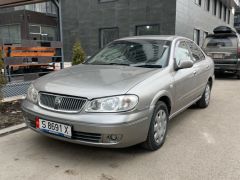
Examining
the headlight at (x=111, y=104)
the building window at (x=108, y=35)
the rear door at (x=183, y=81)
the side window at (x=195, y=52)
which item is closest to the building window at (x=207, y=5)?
the building window at (x=108, y=35)

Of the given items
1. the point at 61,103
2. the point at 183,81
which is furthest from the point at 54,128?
the point at 183,81

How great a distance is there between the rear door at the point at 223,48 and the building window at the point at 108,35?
6361 millimetres

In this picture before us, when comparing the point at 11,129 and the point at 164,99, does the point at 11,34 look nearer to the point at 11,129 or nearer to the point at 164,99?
the point at 11,129

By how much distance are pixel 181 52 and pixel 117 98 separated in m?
2.03

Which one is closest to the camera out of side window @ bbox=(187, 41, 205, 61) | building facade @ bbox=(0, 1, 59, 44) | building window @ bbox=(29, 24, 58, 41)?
side window @ bbox=(187, 41, 205, 61)

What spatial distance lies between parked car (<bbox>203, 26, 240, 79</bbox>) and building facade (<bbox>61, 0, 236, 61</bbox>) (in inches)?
127

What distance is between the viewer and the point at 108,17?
1541 cm

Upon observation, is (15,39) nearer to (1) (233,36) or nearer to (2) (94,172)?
(1) (233,36)

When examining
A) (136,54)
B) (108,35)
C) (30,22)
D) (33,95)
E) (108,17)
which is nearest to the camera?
(33,95)

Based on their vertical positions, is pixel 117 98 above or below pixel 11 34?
below

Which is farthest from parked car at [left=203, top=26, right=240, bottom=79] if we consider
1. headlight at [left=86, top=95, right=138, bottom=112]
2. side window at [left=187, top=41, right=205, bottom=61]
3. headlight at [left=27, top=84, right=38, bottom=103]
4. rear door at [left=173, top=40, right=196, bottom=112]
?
headlight at [left=27, top=84, right=38, bottom=103]

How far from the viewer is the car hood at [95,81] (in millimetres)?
3019

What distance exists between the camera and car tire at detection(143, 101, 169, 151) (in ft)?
11.0

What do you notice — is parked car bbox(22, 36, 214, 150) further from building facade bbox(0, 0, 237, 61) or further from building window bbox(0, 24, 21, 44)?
building window bbox(0, 24, 21, 44)
